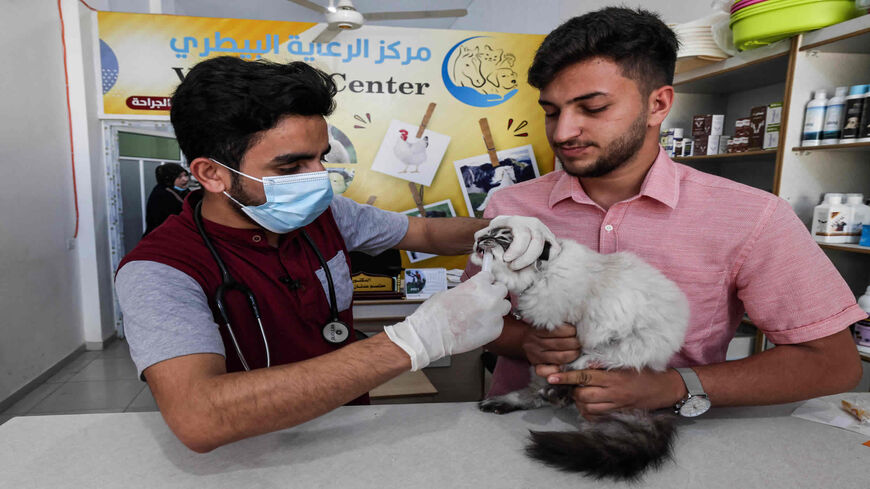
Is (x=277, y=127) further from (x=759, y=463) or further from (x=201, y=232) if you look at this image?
(x=759, y=463)

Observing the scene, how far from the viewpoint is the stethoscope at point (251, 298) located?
137 cm

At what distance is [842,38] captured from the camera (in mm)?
2303

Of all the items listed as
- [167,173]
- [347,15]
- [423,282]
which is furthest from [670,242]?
[167,173]

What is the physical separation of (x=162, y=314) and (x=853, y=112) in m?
3.23

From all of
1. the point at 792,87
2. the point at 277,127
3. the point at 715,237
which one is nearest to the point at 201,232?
the point at 277,127

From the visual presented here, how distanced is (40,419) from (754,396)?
6.77 ft

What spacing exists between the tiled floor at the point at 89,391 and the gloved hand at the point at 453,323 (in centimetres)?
344

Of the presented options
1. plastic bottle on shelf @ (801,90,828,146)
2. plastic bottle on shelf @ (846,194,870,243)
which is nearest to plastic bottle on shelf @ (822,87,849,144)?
plastic bottle on shelf @ (801,90,828,146)

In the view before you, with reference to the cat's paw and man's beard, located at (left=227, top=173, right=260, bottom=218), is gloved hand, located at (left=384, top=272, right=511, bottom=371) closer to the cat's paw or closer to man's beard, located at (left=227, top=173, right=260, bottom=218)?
the cat's paw

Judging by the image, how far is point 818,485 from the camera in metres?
1.07

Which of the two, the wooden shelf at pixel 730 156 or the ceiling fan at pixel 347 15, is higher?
the ceiling fan at pixel 347 15

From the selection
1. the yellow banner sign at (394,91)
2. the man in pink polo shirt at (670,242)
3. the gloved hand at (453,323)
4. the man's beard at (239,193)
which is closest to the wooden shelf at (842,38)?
the man in pink polo shirt at (670,242)

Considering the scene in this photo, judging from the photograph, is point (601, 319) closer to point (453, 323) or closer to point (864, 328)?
point (453, 323)

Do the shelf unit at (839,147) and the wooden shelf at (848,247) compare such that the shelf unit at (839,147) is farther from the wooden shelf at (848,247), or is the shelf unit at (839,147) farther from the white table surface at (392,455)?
the white table surface at (392,455)
